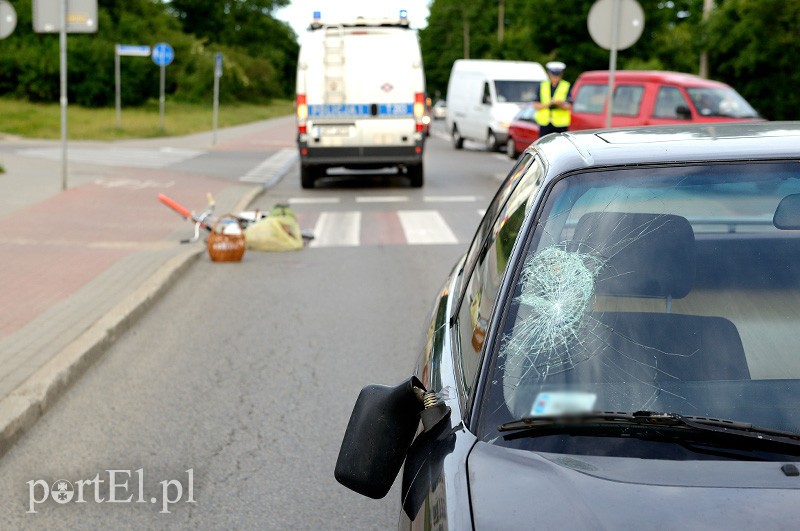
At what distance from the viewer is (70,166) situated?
24.6 m

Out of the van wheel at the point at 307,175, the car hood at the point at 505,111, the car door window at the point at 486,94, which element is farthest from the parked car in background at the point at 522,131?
the van wheel at the point at 307,175

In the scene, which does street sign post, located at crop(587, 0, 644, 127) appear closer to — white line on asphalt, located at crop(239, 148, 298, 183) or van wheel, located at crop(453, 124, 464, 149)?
white line on asphalt, located at crop(239, 148, 298, 183)

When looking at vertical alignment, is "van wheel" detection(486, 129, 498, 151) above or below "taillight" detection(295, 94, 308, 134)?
below

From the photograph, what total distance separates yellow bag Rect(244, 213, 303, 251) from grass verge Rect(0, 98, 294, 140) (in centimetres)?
2658

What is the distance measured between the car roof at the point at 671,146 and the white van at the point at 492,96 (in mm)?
27486

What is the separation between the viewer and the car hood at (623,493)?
2.26 meters

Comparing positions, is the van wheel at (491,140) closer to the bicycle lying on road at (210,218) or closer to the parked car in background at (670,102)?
the parked car in background at (670,102)

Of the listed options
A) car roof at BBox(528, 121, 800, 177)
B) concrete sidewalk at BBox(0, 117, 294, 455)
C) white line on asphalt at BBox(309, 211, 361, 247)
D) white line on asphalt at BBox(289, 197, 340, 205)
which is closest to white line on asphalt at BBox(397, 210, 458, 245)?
white line on asphalt at BBox(309, 211, 361, 247)

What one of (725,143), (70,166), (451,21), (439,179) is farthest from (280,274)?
(451,21)

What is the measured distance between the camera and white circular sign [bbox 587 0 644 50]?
1622 centimetres

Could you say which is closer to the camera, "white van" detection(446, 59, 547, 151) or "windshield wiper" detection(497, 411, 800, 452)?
"windshield wiper" detection(497, 411, 800, 452)

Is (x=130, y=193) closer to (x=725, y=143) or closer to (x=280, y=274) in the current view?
(x=280, y=274)

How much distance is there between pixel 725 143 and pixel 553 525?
1.39 meters

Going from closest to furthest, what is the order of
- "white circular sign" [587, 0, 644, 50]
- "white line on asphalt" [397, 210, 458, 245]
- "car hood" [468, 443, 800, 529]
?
→ "car hood" [468, 443, 800, 529] → "white line on asphalt" [397, 210, 458, 245] → "white circular sign" [587, 0, 644, 50]
